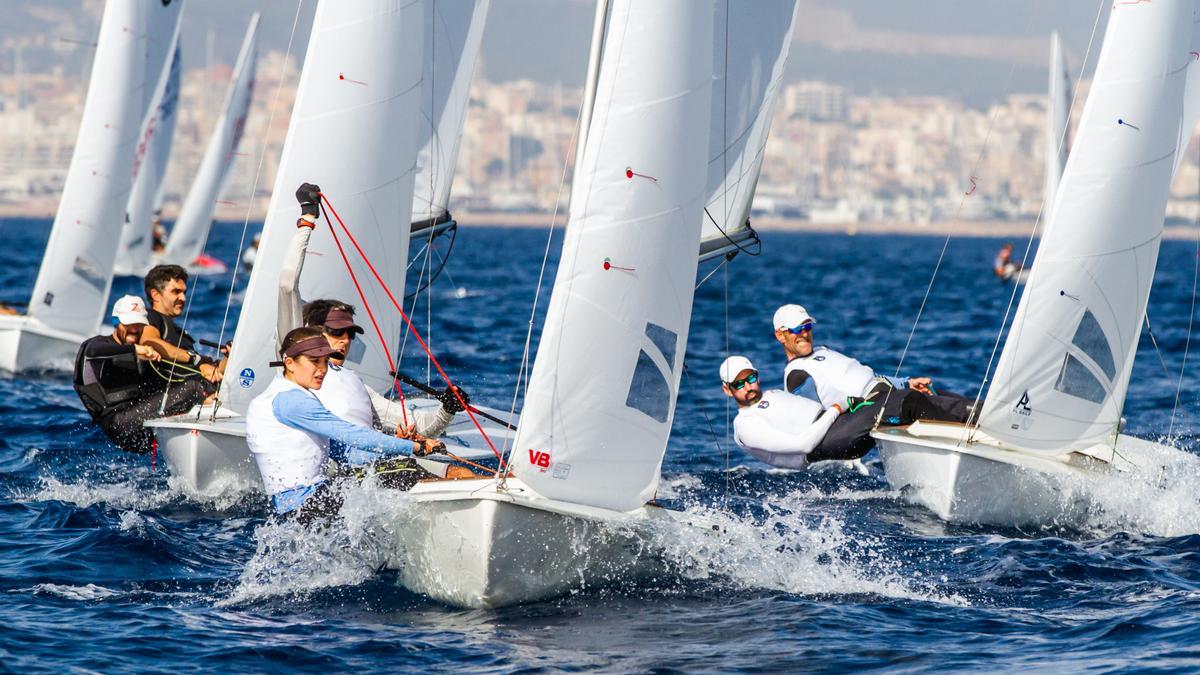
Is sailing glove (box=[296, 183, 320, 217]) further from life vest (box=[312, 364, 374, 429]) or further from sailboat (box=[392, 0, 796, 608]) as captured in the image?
sailboat (box=[392, 0, 796, 608])

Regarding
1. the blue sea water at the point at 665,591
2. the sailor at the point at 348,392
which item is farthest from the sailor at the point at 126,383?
the sailor at the point at 348,392

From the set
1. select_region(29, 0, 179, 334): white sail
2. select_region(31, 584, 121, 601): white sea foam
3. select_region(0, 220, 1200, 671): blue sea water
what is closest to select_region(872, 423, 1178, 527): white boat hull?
select_region(0, 220, 1200, 671): blue sea water

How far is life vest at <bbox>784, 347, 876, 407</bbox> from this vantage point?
31.4 feet

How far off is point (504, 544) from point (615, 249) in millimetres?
1333

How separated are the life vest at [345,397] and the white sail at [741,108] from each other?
289cm

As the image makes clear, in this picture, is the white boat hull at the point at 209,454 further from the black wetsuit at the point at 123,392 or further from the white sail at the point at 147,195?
the white sail at the point at 147,195

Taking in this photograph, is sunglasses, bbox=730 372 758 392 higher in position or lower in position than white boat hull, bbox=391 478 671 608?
higher

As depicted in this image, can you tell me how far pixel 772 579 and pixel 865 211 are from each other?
179 m

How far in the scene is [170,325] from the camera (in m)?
10.4

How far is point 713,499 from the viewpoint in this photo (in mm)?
9719

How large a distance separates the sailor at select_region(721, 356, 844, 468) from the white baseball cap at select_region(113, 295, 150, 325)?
3.51 m

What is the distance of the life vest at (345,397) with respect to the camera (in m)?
7.10

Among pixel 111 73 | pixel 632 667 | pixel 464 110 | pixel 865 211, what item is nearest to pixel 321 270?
pixel 464 110

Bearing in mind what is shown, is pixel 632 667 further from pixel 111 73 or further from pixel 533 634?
pixel 111 73
